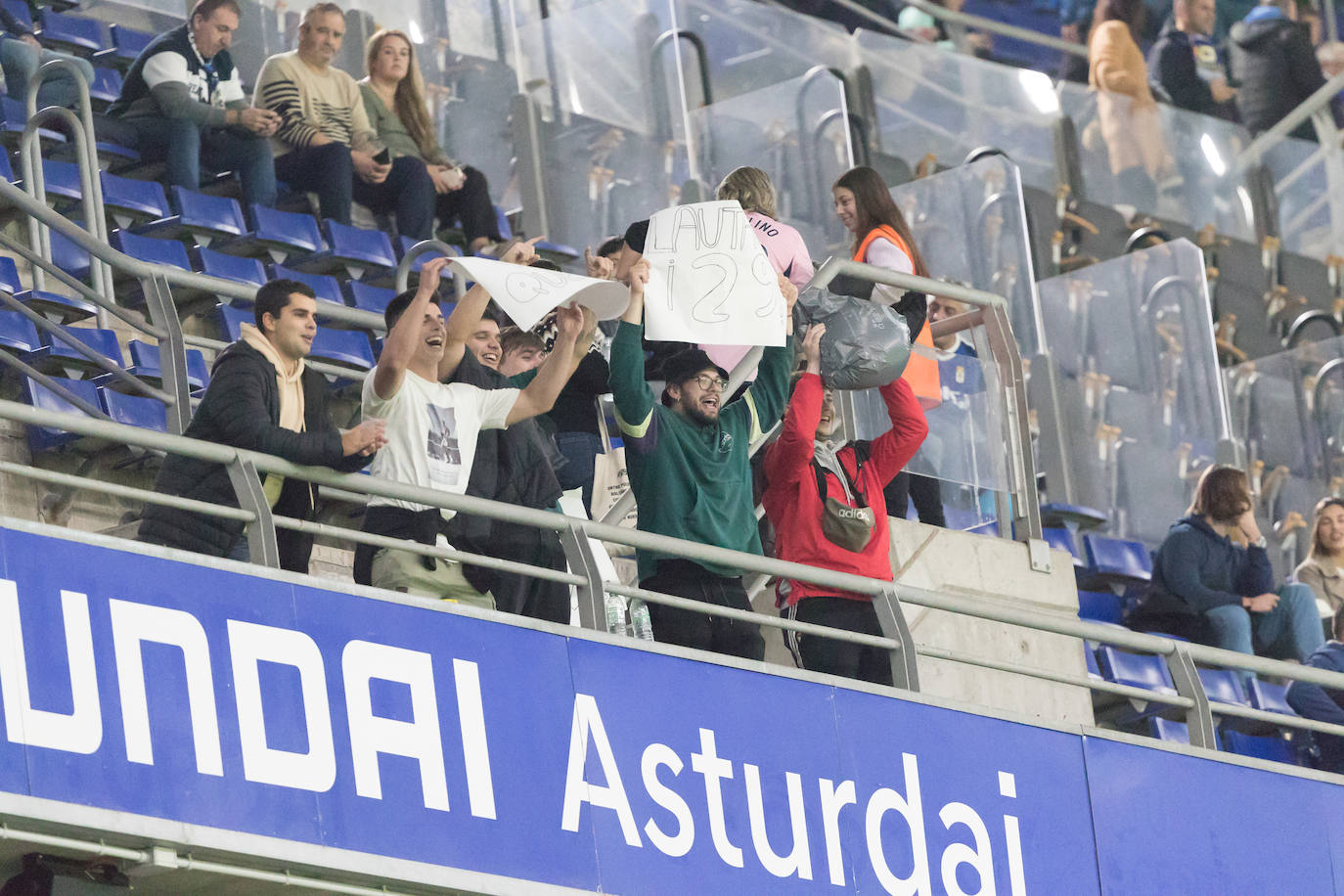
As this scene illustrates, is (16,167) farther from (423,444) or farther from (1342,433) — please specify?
(1342,433)

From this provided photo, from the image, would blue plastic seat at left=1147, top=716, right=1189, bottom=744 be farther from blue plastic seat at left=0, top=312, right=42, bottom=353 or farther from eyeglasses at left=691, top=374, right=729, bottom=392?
blue plastic seat at left=0, top=312, right=42, bottom=353

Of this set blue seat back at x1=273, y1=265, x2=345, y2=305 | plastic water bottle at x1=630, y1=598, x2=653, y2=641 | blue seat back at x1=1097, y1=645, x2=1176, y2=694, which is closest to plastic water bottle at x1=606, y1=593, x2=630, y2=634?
plastic water bottle at x1=630, y1=598, x2=653, y2=641

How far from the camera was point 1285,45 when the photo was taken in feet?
54.3

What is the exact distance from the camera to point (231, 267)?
954 centimetres

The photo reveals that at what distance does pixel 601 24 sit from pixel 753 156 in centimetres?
110

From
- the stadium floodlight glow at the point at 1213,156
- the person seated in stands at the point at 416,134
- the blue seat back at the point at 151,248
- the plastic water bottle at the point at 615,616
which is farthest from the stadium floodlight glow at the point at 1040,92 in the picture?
the plastic water bottle at the point at 615,616

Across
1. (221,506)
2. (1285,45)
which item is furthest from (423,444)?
(1285,45)

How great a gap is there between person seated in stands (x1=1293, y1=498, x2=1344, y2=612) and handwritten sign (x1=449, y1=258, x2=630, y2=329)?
15.3 feet

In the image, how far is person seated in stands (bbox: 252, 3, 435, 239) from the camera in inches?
415

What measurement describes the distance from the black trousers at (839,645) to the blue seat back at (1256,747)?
2.80 metres

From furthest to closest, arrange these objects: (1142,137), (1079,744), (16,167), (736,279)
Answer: (1142,137), (16,167), (1079,744), (736,279)

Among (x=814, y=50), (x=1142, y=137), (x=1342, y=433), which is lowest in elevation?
(x=1342, y=433)

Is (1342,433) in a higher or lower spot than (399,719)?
lower

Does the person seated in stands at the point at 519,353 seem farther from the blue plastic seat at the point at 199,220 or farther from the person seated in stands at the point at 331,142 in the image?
the person seated in stands at the point at 331,142
